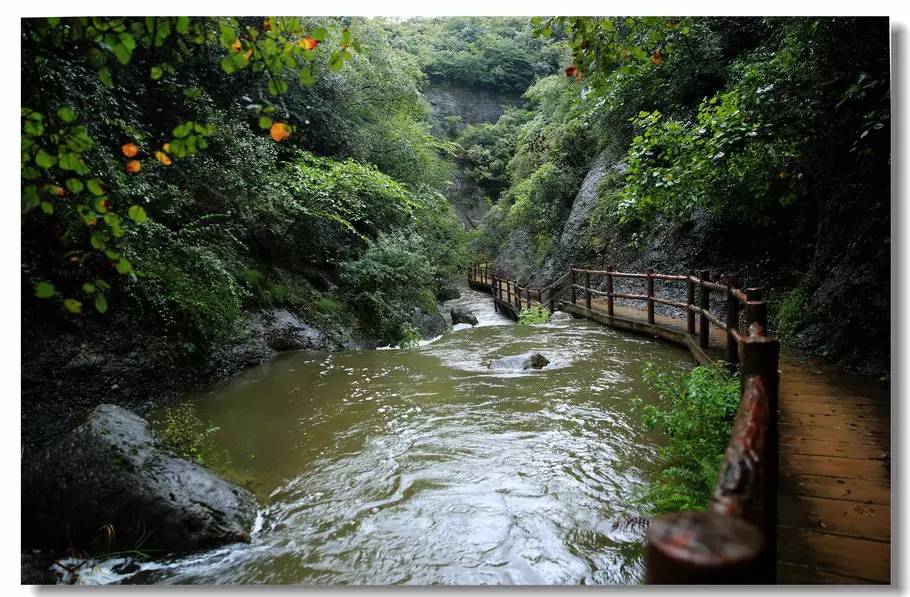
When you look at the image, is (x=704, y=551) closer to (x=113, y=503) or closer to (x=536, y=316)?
(x=113, y=503)

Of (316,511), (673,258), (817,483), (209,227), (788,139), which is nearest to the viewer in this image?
(817,483)

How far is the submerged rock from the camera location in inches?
209

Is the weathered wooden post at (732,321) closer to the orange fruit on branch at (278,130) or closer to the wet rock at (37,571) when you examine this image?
the orange fruit on branch at (278,130)

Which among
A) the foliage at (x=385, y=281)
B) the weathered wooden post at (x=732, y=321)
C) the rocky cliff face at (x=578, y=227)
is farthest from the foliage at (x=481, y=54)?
the weathered wooden post at (x=732, y=321)

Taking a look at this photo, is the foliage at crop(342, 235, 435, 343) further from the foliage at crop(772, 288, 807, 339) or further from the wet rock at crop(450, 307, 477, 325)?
the foliage at crop(772, 288, 807, 339)

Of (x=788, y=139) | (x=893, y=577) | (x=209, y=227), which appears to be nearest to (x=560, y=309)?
(x=788, y=139)

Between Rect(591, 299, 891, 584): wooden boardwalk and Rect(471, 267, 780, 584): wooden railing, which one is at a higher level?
Rect(471, 267, 780, 584): wooden railing

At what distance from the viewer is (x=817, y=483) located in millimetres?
2318

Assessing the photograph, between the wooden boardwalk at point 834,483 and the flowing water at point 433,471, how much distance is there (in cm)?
61

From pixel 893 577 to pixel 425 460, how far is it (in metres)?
2.22

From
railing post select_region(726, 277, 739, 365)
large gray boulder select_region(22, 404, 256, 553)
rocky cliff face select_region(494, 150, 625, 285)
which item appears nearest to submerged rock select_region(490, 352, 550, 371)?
railing post select_region(726, 277, 739, 365)

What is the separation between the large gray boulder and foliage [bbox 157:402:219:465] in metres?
0.34

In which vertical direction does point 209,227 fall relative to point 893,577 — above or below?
above
